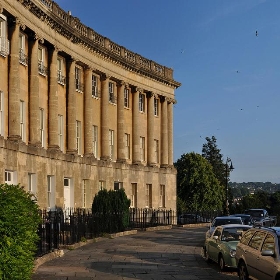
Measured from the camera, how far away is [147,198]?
54531mm

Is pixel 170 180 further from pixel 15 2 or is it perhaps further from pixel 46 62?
pixel 15 2

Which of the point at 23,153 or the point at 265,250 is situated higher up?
the point at 23,153

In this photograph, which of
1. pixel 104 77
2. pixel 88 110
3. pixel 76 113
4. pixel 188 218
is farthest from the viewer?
pixel 188 218

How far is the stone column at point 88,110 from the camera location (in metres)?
43.5

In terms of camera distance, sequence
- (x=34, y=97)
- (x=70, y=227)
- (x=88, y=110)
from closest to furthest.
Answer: (x=70, y=227) → (x=34, y=97) → (x=88, y=110)

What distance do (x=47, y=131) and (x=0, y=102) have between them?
718cm

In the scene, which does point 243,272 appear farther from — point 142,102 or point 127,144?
point 142,102

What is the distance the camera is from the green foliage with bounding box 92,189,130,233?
109ft

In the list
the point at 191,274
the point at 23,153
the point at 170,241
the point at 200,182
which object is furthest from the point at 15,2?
the point at 200,182

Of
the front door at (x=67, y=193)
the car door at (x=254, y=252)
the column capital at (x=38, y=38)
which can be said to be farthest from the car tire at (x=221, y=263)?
the front door at (x=67, y=193)

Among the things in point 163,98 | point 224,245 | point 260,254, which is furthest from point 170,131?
point 260,254

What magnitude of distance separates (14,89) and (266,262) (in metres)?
19.9

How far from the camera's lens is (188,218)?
54125 millimetres

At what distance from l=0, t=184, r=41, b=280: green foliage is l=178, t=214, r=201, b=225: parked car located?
40.1 metres
